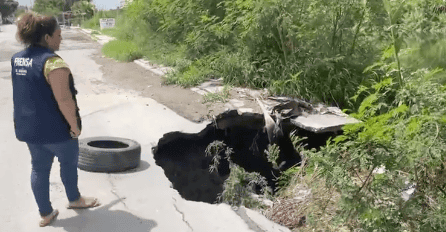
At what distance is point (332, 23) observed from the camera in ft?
25.4

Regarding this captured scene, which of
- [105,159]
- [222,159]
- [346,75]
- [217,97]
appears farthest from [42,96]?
[346,75]

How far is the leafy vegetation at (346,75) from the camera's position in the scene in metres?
3.42

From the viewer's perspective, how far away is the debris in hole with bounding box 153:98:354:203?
6.26m

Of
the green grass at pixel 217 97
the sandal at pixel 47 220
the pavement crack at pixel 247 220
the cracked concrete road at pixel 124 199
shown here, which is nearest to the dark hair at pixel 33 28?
the sandal at pixel 47 220

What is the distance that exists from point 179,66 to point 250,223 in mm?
7311

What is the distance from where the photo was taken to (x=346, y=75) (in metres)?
7.71

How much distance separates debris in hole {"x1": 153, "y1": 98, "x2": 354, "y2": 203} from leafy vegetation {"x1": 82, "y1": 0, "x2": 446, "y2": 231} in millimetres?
295

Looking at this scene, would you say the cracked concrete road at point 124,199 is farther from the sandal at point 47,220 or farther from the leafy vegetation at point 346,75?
the leafy vegetation at point 346,75

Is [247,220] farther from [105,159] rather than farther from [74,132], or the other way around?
[105,159]

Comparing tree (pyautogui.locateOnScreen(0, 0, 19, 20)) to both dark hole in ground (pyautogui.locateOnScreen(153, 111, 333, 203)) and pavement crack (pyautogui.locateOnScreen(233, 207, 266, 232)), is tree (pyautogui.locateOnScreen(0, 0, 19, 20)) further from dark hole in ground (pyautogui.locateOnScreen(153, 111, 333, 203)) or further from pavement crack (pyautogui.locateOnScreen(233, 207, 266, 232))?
pavement crack (pyautogui.locateOnScreen(233, 207, 266, 232))

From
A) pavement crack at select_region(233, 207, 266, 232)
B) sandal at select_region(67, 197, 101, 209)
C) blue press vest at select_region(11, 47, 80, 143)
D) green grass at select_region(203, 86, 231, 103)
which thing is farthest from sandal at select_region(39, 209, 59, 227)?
green grass at select_region(203, 86, 231, 103)

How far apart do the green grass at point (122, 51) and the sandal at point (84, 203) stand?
35.0 feet

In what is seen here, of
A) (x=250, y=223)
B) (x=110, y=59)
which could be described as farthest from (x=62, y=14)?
(x=250, y=223)

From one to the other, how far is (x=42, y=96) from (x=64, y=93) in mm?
186
